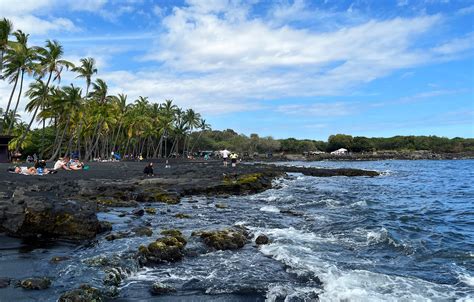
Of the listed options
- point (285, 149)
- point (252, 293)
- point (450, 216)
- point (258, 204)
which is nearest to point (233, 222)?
point (258, 204)

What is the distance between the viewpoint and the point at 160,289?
24.5 feet

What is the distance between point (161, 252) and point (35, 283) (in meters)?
3.07

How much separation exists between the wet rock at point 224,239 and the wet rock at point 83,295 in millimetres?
4322

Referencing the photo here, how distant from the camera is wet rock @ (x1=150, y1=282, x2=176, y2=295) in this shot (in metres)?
7.41

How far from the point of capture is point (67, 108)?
53.0m

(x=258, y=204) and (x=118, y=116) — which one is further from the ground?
(x=118, y=116)

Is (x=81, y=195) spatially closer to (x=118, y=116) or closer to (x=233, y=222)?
(x=233, y=222)

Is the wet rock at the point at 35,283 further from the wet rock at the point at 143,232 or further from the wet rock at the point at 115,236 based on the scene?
the wet rock at the point at 143,232

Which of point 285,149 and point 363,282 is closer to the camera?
point 363,282

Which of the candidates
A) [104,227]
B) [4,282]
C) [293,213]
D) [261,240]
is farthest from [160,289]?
[293,213]

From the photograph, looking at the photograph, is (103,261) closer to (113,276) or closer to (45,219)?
(113,276)

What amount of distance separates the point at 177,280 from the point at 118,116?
6870cm

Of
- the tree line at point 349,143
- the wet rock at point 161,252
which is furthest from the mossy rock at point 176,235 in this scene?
the tree line at point 349,143

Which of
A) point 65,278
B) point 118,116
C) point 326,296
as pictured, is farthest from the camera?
point 118,116
